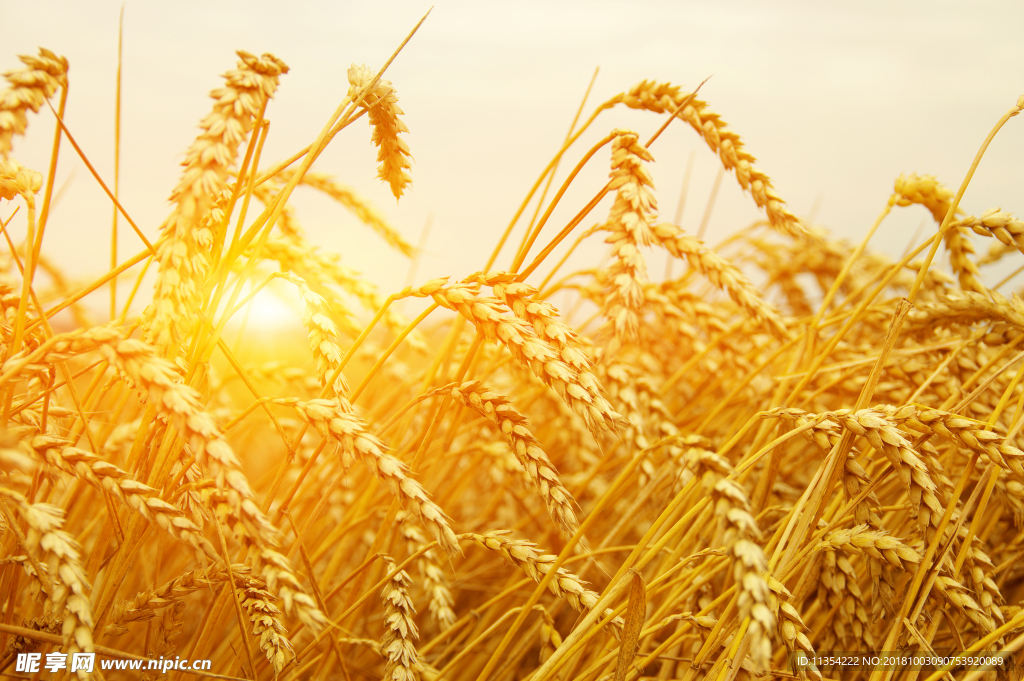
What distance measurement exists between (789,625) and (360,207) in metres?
1.49

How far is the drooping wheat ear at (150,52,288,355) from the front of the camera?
740mm

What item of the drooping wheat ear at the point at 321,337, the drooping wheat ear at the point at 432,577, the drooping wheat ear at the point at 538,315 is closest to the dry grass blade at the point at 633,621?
the drooping wheat ear at the point at 538,315

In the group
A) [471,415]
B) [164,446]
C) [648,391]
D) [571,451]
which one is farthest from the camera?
[571,451]

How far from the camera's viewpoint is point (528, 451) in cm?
96

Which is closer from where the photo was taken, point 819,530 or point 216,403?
point 819,530

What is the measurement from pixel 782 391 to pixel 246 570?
4.35 ft

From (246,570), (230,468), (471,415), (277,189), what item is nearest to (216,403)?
(471,415)

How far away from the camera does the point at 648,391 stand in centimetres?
171

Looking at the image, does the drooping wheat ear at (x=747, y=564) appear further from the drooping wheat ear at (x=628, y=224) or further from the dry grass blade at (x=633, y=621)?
the drooping wheat ear at (x=628, y=224)

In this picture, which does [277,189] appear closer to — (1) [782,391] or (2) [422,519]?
(2) [422,519]

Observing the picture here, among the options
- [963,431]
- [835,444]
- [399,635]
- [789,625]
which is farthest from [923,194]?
[399,635]

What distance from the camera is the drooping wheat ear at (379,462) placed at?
770 millimetres

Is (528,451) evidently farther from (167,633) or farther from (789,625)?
(167,633)

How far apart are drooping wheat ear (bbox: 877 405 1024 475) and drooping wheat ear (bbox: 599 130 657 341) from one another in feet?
1.59
